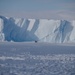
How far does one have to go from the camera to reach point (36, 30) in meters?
50.7

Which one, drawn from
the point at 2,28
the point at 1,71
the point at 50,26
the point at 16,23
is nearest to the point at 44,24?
the point at 50,26

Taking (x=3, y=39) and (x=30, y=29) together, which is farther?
(x=30, y=29)

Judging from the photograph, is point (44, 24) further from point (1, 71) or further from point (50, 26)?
point (1, 71)

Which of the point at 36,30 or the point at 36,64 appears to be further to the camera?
the point at 36,30

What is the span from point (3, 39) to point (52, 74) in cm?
3574

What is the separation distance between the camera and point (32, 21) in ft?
171

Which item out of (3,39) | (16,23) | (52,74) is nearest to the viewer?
(52,74)

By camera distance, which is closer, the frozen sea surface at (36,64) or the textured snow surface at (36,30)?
the frozen sea surface at (36,64)

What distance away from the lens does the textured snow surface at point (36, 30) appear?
48656 millimetres

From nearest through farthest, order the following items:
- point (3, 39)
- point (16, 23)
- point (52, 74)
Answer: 1. point (52, 74)
2. point (3, 39)
3. point (16, 23)

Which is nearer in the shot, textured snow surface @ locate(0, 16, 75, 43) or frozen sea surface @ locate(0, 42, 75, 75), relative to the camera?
frozen sea surface @ locate(0, 42, 75, 75)

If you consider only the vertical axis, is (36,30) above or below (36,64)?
below

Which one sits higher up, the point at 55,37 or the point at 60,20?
the point at 60,20

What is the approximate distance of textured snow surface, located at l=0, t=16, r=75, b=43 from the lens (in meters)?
48.7
